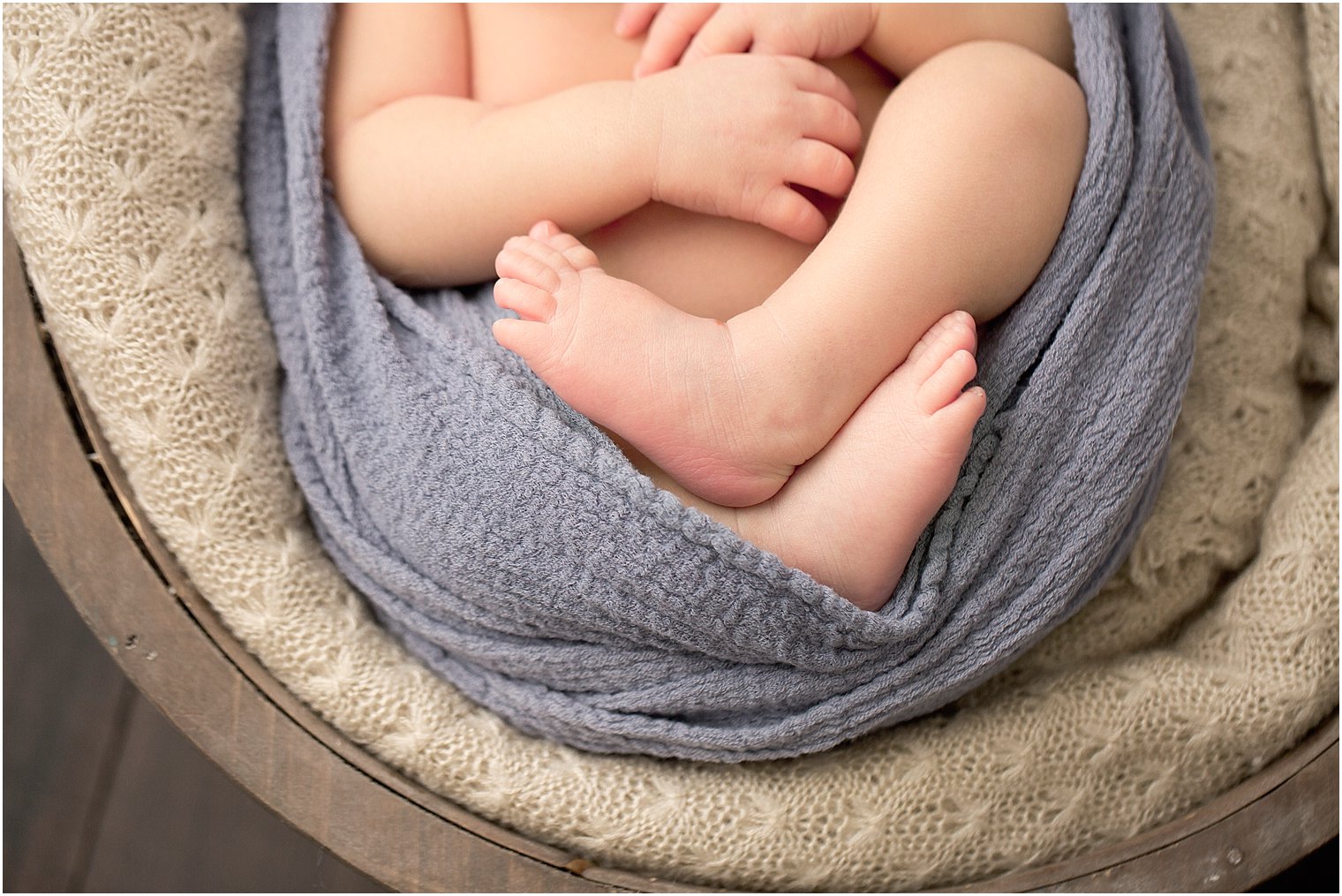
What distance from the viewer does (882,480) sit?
0.73 meters

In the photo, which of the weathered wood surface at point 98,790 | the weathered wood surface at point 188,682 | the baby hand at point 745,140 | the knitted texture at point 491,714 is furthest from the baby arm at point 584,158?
the weathered wood surface at point 98,790

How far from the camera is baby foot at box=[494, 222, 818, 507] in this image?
739 millimetres

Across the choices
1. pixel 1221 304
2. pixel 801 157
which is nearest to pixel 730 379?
pixel 801 157

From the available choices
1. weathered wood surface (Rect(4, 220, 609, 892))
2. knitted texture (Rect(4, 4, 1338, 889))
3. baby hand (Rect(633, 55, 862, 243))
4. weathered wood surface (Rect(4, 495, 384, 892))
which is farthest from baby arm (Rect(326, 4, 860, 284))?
weathered wood surface (Rect(4, 495, 384, 892))

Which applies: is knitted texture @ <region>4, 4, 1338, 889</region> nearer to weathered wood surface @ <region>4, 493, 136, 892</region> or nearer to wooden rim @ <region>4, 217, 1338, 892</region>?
wooden rim @ <region>4, 217, 1338, 892</region>

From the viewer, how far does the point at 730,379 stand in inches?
29.4

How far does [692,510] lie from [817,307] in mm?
168

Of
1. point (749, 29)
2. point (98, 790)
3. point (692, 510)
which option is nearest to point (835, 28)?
point (749, 29)

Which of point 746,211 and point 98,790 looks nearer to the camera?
point 746,211

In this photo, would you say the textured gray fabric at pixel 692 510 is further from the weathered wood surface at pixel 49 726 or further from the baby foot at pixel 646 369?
the weathered wood surface at pixel 49 726

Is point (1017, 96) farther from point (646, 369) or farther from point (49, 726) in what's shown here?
point (49, 726)

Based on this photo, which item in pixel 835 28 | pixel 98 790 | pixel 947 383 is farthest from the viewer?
pixel 98 790

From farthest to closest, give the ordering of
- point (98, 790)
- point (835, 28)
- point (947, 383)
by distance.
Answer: point (98, 790) < point (835, 28) < point (947, 383)

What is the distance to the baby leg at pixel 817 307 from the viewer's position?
743 millimetres
